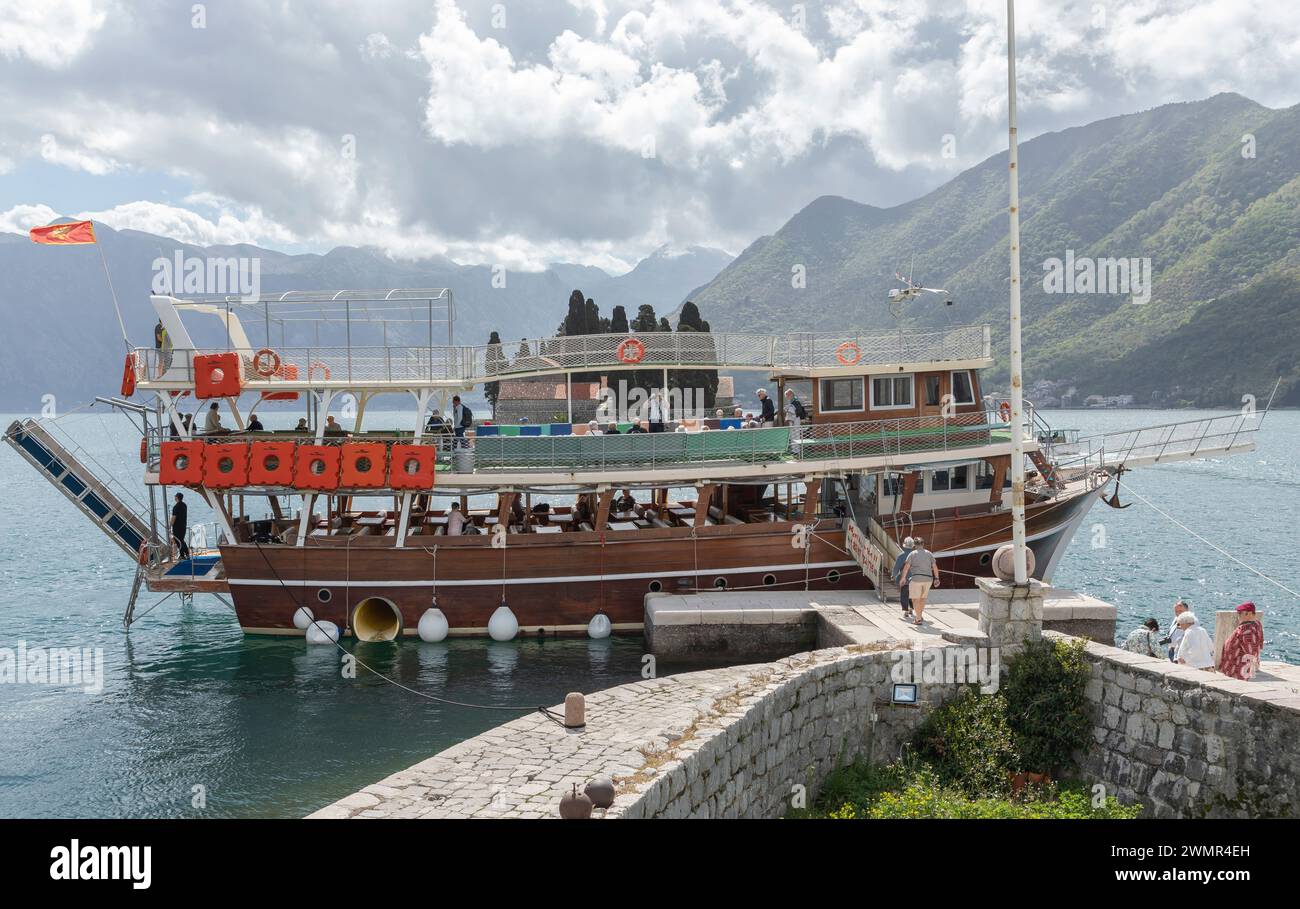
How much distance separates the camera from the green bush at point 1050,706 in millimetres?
11969

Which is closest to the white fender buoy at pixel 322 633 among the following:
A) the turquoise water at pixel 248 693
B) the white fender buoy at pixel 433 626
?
the turquoise water at pixel 248 693

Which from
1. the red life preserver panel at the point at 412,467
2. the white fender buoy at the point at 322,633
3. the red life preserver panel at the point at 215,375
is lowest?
the white fender buoy at the point at 322,633

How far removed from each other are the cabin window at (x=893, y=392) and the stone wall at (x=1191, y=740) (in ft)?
44.0

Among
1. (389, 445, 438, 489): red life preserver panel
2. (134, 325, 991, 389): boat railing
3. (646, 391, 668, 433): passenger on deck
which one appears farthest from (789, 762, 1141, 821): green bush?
(389, 445, 438, 489): red life preserver panel

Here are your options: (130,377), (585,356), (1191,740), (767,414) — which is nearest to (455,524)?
(585,356)

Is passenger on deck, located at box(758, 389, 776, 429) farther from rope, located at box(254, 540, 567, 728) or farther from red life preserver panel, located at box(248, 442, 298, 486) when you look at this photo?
red life preserver panel, located at box(248, 442, 298, 486)

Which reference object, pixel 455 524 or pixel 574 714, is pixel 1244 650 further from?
pixel 455 524

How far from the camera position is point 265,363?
960 inches

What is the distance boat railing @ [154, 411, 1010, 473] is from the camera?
2352 centimetres

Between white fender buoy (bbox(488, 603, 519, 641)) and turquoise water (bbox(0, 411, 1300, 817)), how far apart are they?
0.26m

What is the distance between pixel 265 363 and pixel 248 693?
823 centimetres

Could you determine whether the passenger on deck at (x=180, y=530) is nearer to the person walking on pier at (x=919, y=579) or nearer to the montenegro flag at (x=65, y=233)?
the montenegro flag at (x=65, y=233)

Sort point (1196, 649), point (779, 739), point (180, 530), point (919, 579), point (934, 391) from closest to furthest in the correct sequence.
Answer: point (779, 739) < point (1196, 649) < point (919, 579) < point (180, 530) < point (934, 391)

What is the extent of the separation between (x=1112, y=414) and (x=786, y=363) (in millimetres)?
152594
